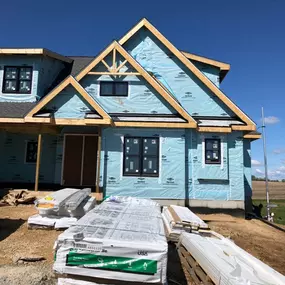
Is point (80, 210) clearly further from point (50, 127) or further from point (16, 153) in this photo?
point (16, 153)

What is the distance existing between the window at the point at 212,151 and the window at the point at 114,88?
4482mm

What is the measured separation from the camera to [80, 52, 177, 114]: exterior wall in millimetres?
12289

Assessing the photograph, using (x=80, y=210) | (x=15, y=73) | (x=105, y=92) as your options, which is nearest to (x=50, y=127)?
(x=105, y=92)

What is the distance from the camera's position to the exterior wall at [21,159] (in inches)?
541

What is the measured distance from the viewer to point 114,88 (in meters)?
12.6

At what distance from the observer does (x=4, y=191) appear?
39.8ft

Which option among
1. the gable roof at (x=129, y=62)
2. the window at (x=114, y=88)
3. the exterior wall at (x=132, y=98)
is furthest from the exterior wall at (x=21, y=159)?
the gable roof at (x=129, y=62)

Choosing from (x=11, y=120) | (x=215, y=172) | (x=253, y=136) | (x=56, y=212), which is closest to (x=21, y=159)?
(x=11, y=120)

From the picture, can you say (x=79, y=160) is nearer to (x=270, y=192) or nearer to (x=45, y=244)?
(x=45, y=244)

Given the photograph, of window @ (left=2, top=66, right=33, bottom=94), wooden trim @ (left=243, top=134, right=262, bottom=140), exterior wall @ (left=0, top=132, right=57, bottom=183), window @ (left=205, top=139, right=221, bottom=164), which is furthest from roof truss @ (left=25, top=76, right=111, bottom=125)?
wooden trim @ (left=243, top=134, right=262, bottom=140)

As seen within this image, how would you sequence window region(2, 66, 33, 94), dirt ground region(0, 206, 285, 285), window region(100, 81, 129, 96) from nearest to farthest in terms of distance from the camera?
dirt ground region(0, 206, 285, 285)
window region(100, 81, 129, 96)
window region(2, 66, 33, 94)

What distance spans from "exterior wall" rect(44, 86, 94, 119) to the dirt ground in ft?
13.9

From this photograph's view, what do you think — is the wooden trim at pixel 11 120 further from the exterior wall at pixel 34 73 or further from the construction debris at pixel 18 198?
the construction debris at pixel 18 198

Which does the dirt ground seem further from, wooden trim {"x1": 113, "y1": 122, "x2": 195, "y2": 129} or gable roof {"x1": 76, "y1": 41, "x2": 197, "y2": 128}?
gable roof {"x1": 76, "y1": 41, "x2": 197, "y2": 128}
